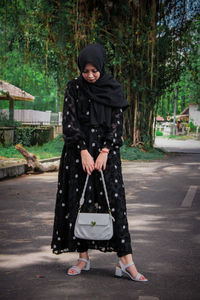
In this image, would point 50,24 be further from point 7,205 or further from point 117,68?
point 7,205

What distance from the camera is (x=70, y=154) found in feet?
12.3

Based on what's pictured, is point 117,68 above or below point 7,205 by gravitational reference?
above

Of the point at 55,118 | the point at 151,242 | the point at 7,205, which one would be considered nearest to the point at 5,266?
the point at 151,242

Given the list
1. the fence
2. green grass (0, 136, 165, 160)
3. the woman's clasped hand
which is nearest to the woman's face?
the woman's clasped hand

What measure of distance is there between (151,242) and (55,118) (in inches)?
1291

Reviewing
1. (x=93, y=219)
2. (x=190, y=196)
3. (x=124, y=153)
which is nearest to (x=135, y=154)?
(x=124, y=153)

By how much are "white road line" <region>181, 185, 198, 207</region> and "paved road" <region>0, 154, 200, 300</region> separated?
0.02 metres

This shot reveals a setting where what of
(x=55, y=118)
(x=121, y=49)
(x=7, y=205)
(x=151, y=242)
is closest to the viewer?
(x=151, y=242)

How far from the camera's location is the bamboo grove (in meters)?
15.1

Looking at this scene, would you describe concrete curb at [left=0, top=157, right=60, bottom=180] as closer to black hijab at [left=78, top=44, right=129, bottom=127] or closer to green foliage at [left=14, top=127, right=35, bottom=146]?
black hijab at [left=78, top=44, right=129, bottom=127]

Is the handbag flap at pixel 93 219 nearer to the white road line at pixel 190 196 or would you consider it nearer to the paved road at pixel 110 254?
the paved road at pixel 110 254

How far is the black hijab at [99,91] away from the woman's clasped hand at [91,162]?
0.26 meters

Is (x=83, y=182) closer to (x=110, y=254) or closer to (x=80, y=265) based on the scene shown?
(x=80, y=265)

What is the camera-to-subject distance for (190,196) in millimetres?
7984
